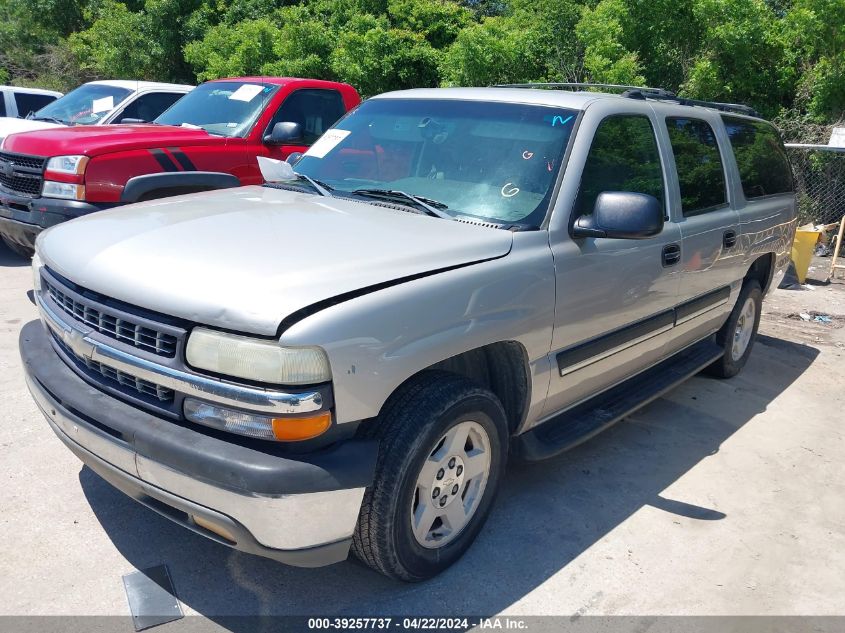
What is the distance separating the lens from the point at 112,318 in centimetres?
267

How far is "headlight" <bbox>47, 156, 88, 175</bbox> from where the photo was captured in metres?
5.70

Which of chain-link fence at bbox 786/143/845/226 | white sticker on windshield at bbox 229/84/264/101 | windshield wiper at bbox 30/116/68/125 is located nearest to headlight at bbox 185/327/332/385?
white sticker on windshield at bbox 229/84/264/101

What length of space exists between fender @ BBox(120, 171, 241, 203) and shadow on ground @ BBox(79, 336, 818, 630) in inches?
102

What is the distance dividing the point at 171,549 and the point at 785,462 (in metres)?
3.41

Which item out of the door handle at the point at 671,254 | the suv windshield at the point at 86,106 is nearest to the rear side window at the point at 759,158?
the door handle at the point at 671,254

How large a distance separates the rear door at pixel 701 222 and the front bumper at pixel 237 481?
2.53m

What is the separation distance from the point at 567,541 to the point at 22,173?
5.26 meters

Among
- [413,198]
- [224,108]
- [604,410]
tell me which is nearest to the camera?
[413,198]

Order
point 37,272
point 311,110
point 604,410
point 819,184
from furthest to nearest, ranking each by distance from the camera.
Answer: point 819,184
point 311,110
point 604,410
point 37,272

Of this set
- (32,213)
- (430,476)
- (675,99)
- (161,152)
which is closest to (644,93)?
(675,99)

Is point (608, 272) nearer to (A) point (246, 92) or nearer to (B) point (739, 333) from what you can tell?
(B) point (739, 333)

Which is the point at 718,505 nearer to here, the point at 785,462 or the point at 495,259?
the point at 785,462

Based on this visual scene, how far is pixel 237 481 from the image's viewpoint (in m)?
2.33

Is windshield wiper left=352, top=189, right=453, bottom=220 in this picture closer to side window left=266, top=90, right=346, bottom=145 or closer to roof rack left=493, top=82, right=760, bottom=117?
roof rack left=493, top=82, right=760, bottom=117
